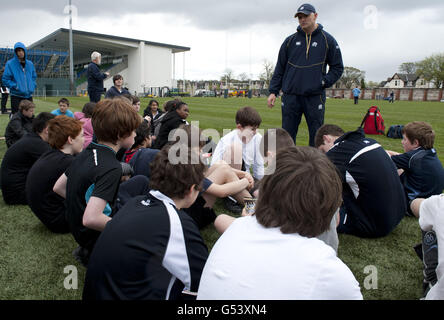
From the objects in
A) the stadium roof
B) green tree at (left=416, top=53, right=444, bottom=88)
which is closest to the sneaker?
the stadium roof

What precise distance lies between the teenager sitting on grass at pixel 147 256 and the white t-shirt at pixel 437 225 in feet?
4.16

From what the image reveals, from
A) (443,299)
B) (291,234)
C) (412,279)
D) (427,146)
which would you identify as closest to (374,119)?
(427,146)

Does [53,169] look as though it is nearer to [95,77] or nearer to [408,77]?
[95,77]

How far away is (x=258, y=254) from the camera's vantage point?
4.05ft

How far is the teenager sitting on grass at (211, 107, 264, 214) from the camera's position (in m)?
4.44

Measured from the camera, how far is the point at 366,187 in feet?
10.3

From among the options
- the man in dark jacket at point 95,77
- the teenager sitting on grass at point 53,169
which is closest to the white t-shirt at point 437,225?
the teenager sitting on grass at point 53,169

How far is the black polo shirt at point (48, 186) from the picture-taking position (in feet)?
10.8

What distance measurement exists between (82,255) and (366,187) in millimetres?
2615

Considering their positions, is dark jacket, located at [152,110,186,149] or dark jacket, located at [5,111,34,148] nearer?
dark jacket, located at [152,110,186,149]

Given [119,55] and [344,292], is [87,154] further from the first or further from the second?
[119,55]

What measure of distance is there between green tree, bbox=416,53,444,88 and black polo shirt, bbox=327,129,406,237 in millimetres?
87521

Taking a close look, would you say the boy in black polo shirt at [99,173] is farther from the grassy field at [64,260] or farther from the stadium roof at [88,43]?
the stadium roof at [88,43]

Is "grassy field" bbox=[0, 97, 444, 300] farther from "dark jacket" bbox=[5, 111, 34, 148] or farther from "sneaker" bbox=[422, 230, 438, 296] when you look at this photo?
"dark jacket" bbox=[5, 111, 34, 148]
